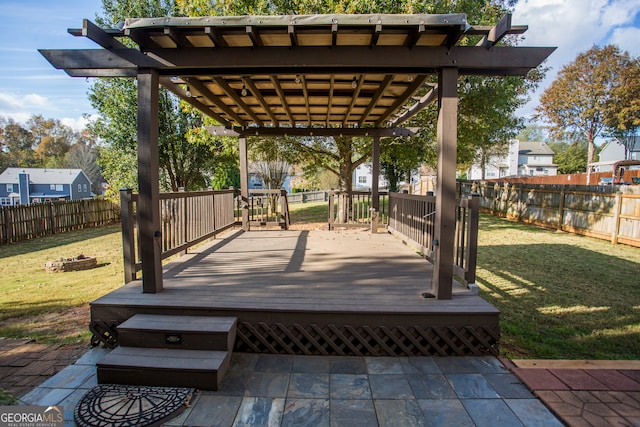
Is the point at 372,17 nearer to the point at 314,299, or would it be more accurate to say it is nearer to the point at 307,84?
the point at 307,84

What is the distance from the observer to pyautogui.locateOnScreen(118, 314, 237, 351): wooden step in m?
2.62

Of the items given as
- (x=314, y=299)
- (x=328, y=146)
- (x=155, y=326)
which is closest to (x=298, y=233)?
(x=314, y=299)

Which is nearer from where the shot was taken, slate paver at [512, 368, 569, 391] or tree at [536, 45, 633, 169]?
slate paver at [512, 368, 569, 391]

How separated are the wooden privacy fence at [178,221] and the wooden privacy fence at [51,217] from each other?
8.10m

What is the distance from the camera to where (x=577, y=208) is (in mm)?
10281

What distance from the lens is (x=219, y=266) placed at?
441 centimetres

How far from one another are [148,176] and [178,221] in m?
1.39

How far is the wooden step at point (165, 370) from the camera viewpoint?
2.35 meters

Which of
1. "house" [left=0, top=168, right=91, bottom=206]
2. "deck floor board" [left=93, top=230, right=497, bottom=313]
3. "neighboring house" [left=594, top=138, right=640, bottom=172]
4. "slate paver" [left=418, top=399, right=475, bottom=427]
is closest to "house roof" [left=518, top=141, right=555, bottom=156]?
"neighboring house" [left=594, top=138, right=640, bottom=172]

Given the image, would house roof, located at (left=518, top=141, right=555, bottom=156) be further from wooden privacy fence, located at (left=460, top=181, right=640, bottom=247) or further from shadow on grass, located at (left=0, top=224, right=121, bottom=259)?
shadow on grass, located at (left=0, top=224, right=121, bottom=259)

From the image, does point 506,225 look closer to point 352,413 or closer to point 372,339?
point 372,339

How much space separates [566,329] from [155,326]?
4.32 metres

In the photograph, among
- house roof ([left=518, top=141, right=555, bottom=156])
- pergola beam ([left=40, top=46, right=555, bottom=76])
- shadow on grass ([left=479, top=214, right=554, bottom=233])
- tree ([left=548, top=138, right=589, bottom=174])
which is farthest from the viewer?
house roof ([left=518, top=141, right=555, bottom=156])

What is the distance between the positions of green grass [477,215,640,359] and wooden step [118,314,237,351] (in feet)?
8.78
